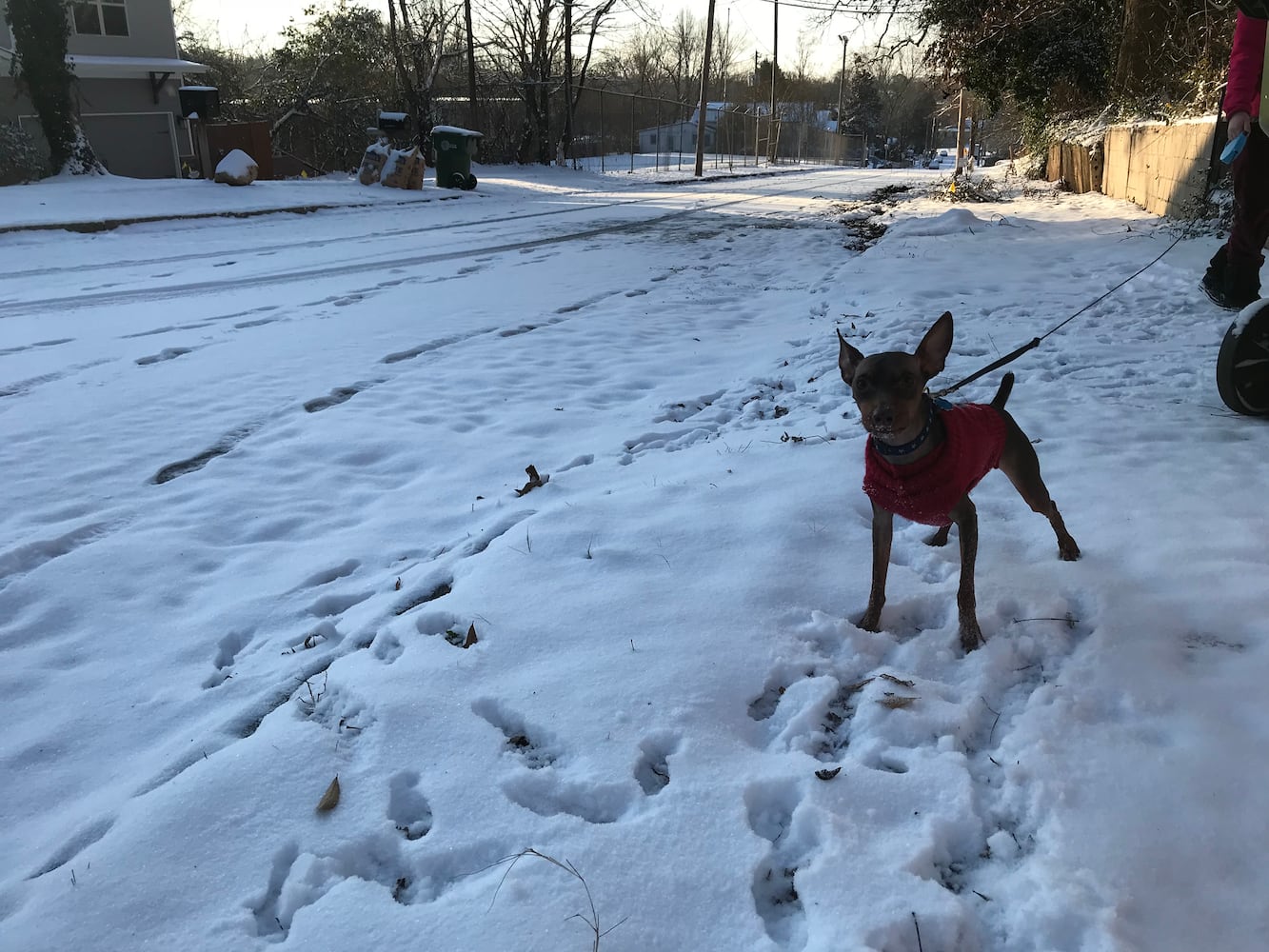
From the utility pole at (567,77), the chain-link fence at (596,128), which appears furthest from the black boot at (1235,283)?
the utility pole at (567,77)

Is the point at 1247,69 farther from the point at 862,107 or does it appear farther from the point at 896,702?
the point at 862,107

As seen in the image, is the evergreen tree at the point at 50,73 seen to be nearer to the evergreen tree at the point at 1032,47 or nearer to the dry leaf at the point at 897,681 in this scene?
the evergreen tree at the point at 1032,47

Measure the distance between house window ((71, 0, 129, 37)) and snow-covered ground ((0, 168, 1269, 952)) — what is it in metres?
22.3

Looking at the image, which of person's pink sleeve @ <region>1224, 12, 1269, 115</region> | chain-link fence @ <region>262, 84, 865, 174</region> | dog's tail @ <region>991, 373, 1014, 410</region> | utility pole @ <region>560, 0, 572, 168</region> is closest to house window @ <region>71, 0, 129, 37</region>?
chain-link fence @ <region>262, 84, 865, 174</region>

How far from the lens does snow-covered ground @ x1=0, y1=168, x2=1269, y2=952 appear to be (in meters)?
1.99

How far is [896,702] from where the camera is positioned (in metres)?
2.62

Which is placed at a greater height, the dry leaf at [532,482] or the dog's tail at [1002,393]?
the dog's tail at [1002,393]

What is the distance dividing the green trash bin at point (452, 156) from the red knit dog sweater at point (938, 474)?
21226 millimetres

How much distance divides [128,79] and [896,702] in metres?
28.9

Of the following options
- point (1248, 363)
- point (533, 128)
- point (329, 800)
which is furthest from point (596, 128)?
point (329, 800)

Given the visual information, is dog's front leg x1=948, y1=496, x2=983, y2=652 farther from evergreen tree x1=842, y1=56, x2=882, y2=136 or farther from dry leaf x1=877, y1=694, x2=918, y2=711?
evergreen tree x1=842, y1=56, x2=882, y2=136

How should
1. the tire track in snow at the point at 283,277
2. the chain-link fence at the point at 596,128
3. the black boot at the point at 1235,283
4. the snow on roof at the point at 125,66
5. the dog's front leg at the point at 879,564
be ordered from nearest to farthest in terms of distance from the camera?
the dog's front leg at the point at 879,564 → the black boot at the point at 1235,283 → the tire track in snow at the point at 283,277 → the snow on roof at the point at 125,66 → the chain-link fence at the point at 596,128

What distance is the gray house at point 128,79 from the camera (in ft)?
75.6

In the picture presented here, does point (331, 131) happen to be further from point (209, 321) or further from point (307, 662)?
point (307, 662)
